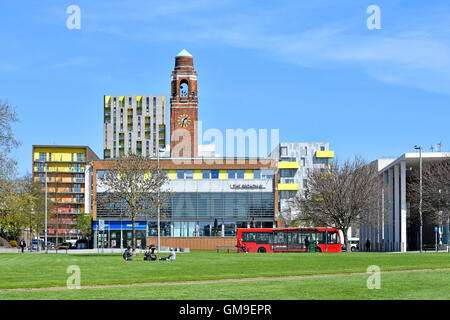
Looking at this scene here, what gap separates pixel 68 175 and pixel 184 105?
1517 inches

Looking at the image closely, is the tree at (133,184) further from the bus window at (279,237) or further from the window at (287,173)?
the window at (287,173)

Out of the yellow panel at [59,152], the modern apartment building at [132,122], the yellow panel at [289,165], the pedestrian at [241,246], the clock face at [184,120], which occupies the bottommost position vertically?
the pedestrian at [241,246]

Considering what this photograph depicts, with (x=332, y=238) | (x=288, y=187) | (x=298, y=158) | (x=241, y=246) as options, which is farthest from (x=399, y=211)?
(x=298, y=158)

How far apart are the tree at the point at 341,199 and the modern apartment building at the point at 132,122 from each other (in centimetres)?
11068

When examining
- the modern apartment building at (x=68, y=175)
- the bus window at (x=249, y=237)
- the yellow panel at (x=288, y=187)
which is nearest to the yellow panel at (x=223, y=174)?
the bus window at (x=249, y=237)

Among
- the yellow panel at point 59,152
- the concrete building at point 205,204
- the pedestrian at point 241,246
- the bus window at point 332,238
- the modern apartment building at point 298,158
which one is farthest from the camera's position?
the modern apartment building at point 298,158

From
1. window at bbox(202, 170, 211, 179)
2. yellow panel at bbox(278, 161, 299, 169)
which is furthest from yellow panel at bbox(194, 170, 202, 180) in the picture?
yellow panel at bbox(278, 161, 299, 169)

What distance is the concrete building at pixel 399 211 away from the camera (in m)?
83.6

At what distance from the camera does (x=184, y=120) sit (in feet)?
438

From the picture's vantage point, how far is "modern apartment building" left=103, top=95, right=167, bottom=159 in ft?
618

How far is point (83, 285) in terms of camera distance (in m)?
22.9

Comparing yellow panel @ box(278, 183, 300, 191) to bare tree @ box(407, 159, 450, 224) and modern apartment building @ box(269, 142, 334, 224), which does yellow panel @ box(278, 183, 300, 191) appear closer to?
modern apartment building @ box(269, 142, 334, 224)

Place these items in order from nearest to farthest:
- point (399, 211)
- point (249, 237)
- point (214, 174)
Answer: point (249, 237), point (399, 211), point (214, 174)

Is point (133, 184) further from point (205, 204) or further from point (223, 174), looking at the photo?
point (223, 174)
